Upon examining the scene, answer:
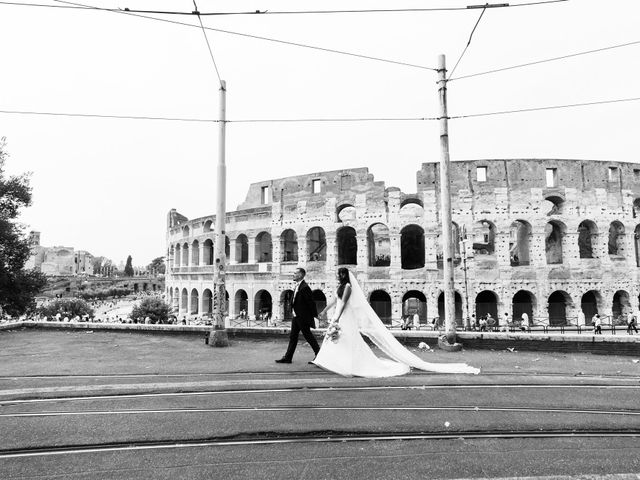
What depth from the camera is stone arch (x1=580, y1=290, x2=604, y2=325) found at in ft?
74.7

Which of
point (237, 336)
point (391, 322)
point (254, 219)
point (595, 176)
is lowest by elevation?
point (391, 322)

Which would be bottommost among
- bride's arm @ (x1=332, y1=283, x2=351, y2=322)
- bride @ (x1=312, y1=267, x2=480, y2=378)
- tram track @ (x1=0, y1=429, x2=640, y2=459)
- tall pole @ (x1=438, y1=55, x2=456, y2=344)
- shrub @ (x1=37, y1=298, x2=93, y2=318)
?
shrub @ (x1=37, y1=298, x2=93, y2=318)

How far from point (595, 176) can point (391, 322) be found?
53.6 ft

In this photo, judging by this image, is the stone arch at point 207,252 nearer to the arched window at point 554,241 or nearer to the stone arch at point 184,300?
the stone arch at point 184,300

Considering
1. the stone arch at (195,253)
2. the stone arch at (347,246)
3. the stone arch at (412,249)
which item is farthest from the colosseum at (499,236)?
the stone arch at (195,253)

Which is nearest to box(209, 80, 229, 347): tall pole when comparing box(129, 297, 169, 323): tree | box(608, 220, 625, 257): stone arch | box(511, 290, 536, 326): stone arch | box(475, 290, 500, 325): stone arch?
box(475, 290, 500, 325): stone arch

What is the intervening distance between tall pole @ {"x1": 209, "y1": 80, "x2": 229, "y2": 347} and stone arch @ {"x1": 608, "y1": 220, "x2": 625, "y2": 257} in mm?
26391

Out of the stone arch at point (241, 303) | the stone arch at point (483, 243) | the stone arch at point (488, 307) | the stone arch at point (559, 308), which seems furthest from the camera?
the stone arch at point (241, 303)

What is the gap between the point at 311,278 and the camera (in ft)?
82.2

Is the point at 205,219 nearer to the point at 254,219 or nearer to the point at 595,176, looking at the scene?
the point at 254,219

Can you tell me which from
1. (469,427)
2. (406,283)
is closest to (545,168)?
(406,283)

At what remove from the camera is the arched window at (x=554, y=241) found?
24.1 meters

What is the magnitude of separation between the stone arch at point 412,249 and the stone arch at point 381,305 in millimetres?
4996

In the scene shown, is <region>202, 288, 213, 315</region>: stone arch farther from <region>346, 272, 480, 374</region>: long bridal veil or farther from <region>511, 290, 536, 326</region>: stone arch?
<region>346, 272, 480, 374</region>: long bridal veil
